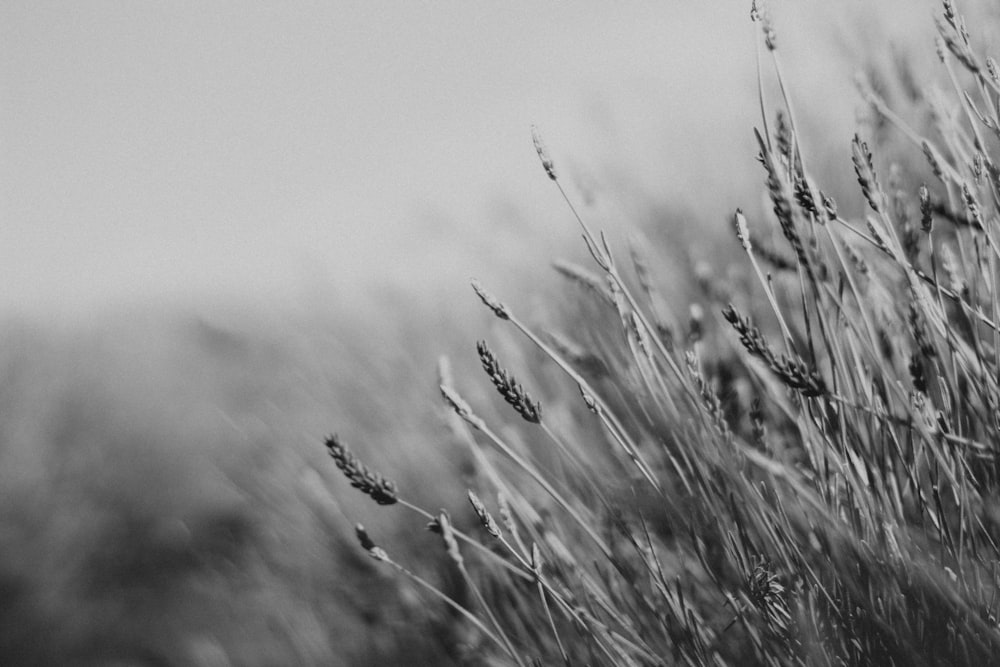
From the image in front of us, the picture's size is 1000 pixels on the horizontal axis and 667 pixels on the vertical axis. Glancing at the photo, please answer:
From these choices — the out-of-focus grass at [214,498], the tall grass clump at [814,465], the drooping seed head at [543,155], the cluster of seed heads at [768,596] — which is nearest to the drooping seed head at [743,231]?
the tall grass clump at [814,465]

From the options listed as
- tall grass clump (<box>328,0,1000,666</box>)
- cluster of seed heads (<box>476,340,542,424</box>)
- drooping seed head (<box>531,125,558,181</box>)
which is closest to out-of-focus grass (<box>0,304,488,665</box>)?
tall grass clump (<box>328,0,1000,666</box>)

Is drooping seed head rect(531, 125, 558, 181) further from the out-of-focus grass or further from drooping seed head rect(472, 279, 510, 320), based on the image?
the out-of-focus grass

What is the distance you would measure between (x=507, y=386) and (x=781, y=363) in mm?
239

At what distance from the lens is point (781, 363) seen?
1.86 feet

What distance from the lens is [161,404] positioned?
4074mm

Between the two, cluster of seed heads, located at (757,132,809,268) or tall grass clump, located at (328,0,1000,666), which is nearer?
cluster of seed heads, located at (757,132,809,268)

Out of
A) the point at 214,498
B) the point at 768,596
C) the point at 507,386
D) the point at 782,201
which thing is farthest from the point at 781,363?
the point at 214,498

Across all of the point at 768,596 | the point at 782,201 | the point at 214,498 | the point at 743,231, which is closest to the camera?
the point at 782,201

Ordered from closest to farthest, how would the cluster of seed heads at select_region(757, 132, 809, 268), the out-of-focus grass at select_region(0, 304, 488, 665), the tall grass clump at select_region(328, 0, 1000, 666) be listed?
the cluster of seed heads at select_region(757, 132, 809, 268) → the tall grass clump at select_region(328, 0, 1000, 666) → the out-of-focus grass at select_region(0, 304, 488, 665)

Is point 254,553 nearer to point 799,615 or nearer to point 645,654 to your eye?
point 645,654

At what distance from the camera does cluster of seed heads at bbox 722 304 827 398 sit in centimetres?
56

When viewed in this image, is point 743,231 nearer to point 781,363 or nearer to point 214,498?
point 781,363

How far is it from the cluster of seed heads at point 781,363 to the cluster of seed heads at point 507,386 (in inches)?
7.9

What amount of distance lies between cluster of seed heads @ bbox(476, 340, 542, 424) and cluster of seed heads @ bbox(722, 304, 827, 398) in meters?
0.20
